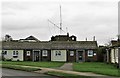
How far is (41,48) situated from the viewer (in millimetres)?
60188

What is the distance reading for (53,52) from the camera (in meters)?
60.1

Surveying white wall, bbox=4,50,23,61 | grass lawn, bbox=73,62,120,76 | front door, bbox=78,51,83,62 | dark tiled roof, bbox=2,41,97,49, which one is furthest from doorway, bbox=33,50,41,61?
grass lawn, bbox=73,62,120,76

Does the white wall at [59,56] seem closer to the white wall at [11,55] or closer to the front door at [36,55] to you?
the front door at [36,55]

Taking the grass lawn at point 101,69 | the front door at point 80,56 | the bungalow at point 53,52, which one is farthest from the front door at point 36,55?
the grass lawn at point 101,69

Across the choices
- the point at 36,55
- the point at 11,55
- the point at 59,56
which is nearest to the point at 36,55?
the point at 36,55

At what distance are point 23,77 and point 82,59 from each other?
36212 millimetres

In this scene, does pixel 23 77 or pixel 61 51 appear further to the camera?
pixel 61 51

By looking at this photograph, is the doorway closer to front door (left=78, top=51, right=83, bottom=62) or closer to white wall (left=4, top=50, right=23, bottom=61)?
white wall (left=4, top=50, right=23, bottom=61)

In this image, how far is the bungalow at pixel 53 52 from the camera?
59.2 meters

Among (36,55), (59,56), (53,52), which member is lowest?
→ (59,56)

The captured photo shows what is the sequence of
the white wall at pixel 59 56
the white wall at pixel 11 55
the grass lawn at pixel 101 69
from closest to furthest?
the grass lawn at pixel 101 69 → the white wall at pixel 59 56 → the white wall at pixel 11 55

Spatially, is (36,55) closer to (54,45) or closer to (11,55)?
(54,45)

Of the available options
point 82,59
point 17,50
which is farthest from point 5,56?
point 82,59

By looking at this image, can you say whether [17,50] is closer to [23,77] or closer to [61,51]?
[61,51]
